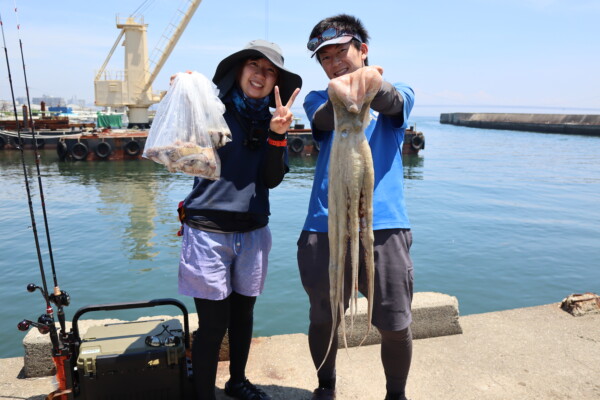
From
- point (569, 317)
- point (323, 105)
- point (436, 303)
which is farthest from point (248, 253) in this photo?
point (569, 317)

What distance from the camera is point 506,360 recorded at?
3.59 m

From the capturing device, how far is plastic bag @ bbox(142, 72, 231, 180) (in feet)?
7.93

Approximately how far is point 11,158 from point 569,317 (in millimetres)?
30122

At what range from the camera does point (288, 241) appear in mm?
Answer: 10945

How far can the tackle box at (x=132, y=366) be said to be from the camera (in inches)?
100

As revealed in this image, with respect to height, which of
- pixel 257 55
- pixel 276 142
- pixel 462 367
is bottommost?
pixel 462 367

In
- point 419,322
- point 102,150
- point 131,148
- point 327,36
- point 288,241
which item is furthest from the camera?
point 131,148

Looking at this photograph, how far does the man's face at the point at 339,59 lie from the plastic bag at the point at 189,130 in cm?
60

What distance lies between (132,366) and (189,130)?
1.31 meters

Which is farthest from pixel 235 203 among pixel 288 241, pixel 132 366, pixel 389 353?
pixel 288 241

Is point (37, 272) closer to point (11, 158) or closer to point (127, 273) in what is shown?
point (127, 273)

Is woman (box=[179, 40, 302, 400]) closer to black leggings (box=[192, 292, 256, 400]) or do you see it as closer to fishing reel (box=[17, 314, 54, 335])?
black leggings (box=[192, 292, 256, 400])

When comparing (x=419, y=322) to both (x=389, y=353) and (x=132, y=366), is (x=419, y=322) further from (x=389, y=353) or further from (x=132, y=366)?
(x=132, y=366)

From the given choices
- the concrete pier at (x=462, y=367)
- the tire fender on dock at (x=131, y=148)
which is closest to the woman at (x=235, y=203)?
the concrete pier at (x=462, y=367)
